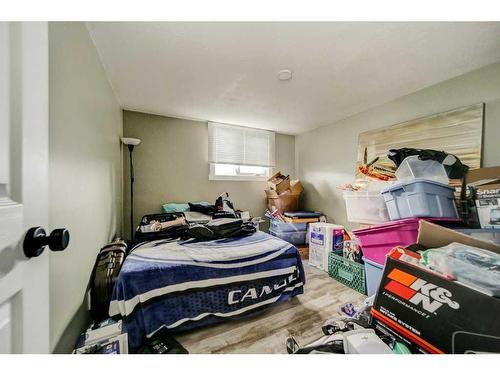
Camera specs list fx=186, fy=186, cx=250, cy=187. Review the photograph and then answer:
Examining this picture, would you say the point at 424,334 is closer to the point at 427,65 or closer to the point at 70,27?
the point at 427,65

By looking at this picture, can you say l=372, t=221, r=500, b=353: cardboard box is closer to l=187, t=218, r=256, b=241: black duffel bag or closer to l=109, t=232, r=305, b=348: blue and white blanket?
l=109, t=232, r=305, b=348: blue and white blanket

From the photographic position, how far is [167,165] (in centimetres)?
286

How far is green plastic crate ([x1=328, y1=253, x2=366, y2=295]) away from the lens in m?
1.88

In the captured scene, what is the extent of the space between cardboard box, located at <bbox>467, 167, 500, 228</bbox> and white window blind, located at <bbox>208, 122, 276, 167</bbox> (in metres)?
2.58

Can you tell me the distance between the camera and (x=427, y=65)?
5.50ft

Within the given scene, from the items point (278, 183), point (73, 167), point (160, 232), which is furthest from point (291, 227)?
point (73, 167)

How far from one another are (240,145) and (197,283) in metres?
2.45

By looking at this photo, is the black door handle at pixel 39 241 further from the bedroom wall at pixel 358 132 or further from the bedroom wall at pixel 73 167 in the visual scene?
the bedroom wall at pixel 358 132

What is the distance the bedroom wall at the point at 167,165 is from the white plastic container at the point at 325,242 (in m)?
1.45

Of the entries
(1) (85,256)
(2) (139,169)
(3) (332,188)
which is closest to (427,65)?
(3) (332,188)

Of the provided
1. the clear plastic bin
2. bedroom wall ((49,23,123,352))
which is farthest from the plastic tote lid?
bedroom wall ((49,23,123,352))

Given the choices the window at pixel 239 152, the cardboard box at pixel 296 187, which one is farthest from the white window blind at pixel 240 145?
the cardboard box at pixel 296 187

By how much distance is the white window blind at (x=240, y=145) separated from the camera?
312 centimetres
